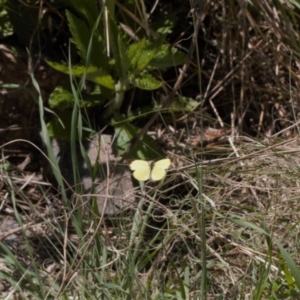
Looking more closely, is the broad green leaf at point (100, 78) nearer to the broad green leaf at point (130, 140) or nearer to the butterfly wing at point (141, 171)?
the broad green leaf at point (130, 140)

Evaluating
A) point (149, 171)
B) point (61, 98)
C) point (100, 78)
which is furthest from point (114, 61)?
point (149, 171)

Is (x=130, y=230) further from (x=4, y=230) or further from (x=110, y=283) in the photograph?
(x=4, y=230)

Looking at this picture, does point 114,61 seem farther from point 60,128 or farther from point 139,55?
point 60,128

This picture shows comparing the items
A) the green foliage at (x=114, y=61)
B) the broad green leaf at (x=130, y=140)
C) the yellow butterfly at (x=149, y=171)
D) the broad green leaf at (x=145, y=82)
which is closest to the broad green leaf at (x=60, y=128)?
the green foliage at (x=114, y=61)

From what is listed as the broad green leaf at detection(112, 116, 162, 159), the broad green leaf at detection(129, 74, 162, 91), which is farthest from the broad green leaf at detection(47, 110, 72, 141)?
the broad green leaf at detection(129, 74, 162, 91)

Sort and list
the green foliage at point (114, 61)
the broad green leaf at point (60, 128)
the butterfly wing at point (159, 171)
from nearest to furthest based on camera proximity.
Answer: the butterfly wing at point (159, 171) < the green foliage at point (114, 61) < the broad green leaf at point (60, 128)

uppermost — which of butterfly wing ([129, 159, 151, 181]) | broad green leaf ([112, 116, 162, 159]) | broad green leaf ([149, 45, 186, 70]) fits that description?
butterfly wing ([129, 159, 151, 181])

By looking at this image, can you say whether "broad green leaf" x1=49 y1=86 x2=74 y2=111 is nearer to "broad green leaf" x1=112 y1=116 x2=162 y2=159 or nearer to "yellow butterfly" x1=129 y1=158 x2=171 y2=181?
"broad green leaf" x1=112 y1=116 x2=162 y2=159
